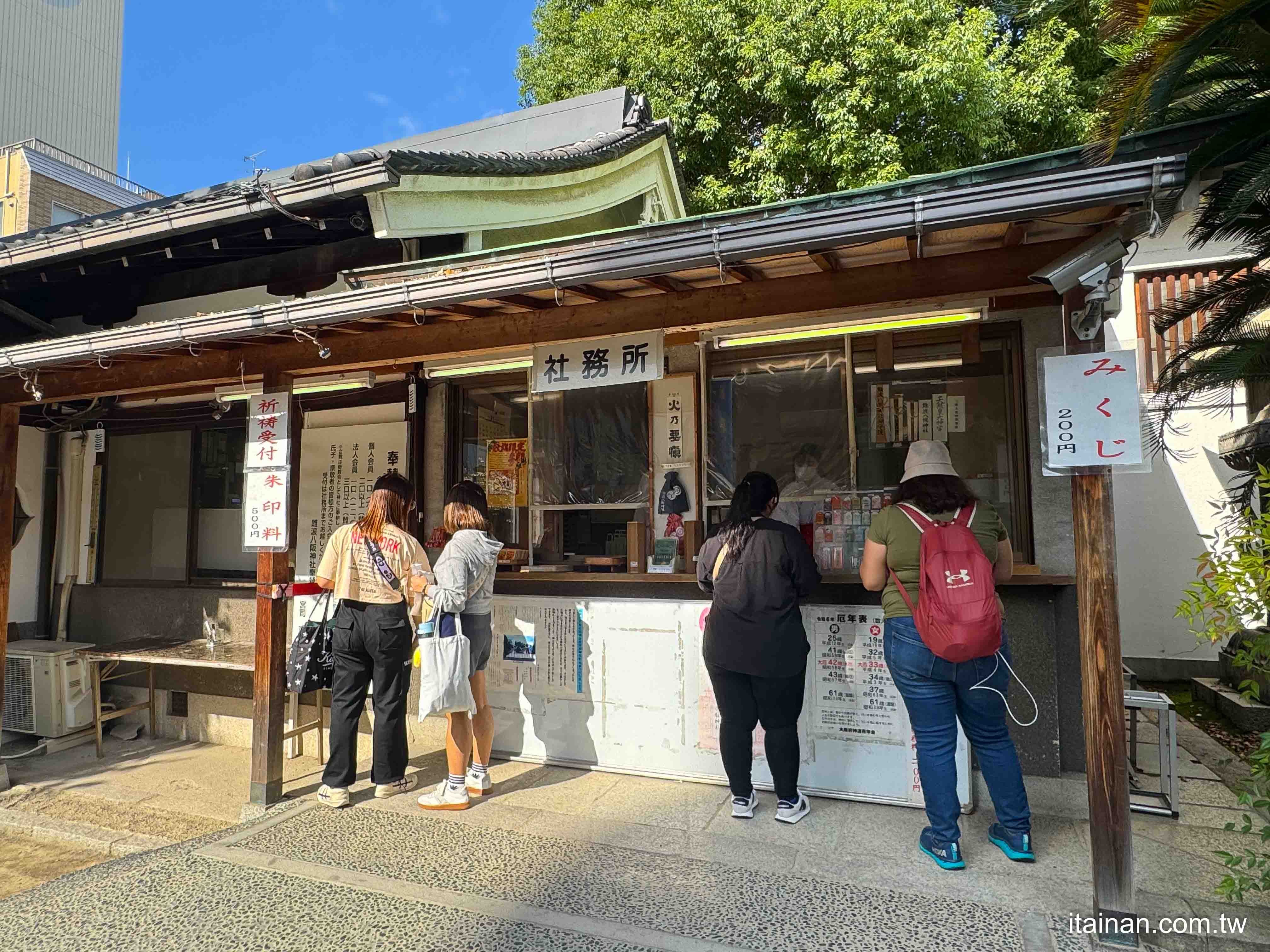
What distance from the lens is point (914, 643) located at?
3957 millimetres

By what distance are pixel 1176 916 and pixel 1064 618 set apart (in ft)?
6.15

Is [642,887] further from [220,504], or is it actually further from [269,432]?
[220,504]

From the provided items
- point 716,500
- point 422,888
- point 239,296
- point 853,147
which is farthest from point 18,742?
point 853,147

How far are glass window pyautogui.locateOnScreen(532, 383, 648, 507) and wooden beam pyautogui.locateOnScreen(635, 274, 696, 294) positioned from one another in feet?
6.63

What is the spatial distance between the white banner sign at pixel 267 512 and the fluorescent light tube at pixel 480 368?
156 centimetres

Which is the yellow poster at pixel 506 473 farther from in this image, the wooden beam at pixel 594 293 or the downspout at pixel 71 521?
the downspout at pixel 71 521

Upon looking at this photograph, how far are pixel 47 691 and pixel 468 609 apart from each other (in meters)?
5.55

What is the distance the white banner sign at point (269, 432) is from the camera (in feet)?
17.6

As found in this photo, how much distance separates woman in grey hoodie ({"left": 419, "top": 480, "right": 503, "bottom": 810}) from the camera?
15.9 feet

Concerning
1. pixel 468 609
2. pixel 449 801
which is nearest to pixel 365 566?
pixel 468 609

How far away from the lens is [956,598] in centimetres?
373

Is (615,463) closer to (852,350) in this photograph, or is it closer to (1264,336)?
(852,350)

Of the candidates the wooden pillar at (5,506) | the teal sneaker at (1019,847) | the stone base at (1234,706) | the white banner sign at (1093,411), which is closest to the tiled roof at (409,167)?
the wooden pillar at (5,506)

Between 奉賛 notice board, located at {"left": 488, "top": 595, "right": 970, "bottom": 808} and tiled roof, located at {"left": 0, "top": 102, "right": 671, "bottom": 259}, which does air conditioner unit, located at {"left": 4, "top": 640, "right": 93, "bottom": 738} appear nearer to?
tiled roof, located at {"left": 0, "top": 102, "right": 671, "bottom": 259}
